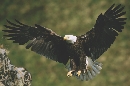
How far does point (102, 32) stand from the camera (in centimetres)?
983

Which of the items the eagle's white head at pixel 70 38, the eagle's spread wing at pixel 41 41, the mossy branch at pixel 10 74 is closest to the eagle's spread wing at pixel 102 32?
the eagle's white head at pixel 70 38

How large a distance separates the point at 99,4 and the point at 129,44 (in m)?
3.33

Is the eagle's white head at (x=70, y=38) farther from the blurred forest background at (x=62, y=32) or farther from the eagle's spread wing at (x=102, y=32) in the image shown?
the blurred forest background at (x=62, y=32)

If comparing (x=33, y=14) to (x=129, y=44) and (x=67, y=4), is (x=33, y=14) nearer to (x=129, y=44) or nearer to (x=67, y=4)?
(x=67, y=4)

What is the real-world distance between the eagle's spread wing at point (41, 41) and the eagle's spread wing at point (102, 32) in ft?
2.19

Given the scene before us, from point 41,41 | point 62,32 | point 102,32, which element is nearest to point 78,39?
point 102,32

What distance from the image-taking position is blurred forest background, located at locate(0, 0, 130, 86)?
1477 cm

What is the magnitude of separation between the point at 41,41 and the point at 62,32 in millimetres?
6960

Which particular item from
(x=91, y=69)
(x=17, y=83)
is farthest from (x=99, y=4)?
(x=17, y=83)

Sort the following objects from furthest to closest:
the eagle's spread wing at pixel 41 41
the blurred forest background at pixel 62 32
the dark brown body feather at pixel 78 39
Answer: the blurred forest background at pixel 62 32 → the eagle's spread wing at pixel 41 41 → the dark brown body feather at pixel 78 39

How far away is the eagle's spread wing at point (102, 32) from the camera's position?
9.51m

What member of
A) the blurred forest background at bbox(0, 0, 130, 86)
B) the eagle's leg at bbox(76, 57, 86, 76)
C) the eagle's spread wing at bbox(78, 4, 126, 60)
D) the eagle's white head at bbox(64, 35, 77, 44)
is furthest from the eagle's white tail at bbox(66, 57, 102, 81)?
the blurred forest background at bbox(0, 0, 130, 86)

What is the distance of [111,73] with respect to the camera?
14.7 metres

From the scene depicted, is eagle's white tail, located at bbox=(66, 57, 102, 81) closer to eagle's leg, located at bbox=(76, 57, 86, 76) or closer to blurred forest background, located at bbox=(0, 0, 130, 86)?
eagle's leg, located at bbox=(76, 57, 86, 76)
